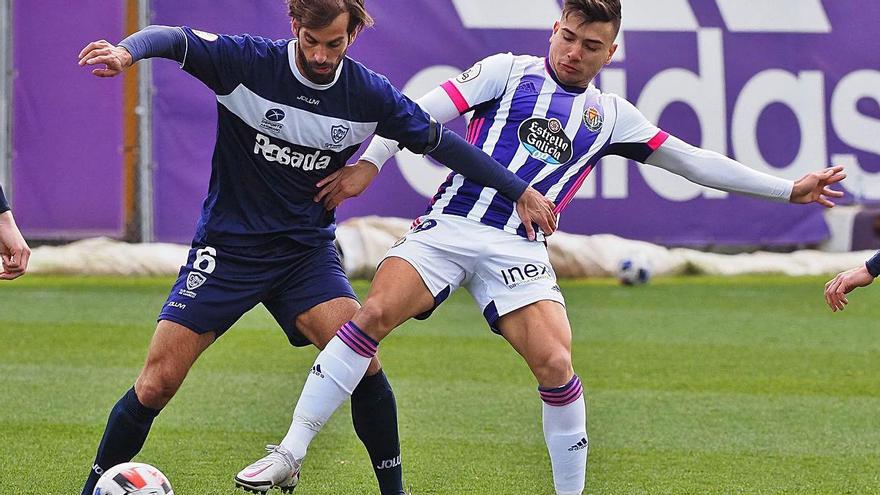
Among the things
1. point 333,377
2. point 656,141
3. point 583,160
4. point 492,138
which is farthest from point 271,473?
point 656,141

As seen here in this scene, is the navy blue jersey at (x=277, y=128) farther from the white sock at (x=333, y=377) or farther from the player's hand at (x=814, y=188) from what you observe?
the player's hand at (x=814, y=188)

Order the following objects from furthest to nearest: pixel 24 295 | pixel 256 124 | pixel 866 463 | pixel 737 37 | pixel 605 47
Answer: pixel 737 37 < pixel 24 295 < pixel 866 463 < pixel 605 47 < pixel 256 124

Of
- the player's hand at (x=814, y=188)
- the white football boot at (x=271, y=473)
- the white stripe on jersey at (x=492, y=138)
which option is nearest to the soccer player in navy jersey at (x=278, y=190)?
the white football boot at (x=271, y=473)

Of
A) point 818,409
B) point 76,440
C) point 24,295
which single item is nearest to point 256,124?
point 76,440

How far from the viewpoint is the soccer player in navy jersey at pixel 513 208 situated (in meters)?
4.69

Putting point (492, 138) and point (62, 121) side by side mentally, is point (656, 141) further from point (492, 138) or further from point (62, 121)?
point (62, 121)

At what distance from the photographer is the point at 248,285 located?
4.80 m

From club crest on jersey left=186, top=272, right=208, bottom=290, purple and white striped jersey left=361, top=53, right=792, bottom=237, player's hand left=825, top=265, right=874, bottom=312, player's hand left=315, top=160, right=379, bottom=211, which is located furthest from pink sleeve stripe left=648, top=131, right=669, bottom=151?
club crest on jersey left=186, top=272, right=208, bottom=290

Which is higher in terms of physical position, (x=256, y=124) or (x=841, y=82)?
(x=256, y=124)

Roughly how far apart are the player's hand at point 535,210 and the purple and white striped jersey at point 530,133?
0.12 m

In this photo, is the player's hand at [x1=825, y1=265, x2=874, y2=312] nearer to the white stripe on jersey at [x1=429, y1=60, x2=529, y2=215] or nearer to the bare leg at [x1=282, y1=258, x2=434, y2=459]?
the white stripe on jersey at [x1=429, y1=60, x2=529, y2=215]

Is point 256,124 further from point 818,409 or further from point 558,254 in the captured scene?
point 558,254

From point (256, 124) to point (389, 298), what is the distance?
2.55ft

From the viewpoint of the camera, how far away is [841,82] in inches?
588
